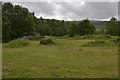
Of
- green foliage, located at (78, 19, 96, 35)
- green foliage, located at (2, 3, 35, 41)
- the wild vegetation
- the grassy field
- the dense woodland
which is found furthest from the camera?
green foliage, located at (78, 19, 96, 35)

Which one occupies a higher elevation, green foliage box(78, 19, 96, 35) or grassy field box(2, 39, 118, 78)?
green foliage box(78, 19, 96, 35)

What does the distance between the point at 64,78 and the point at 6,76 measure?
3.46 m

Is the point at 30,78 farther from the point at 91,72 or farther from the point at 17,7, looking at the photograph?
the point at 17,7

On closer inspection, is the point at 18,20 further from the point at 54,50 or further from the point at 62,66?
the point at 62,66

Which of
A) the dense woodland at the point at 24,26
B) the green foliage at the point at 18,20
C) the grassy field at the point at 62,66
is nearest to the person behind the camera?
the grassy field at the point at 62,66

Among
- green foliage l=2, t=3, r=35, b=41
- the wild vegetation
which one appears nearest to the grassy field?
the wild vegetation

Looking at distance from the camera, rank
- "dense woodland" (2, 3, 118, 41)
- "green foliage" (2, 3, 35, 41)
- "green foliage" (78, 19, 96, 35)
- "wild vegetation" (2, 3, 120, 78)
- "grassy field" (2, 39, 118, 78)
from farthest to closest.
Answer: "green foliage" (78, 19, 96, 35) < "green foliage" (2, 3, 35, 41) < "dense woodland" (2, 3, 118, 41) < "wild vegetation" (2, 3, 120, 78) < "grassy field" (2, 39, 118, 78)

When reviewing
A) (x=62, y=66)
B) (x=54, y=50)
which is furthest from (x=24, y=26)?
(x=62, y=66)

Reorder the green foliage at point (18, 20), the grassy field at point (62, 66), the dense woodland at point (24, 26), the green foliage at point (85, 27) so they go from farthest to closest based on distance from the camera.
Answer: the green foliage at point (85, 27), the green foliage at point (18, 20), the dense woodland at point (24, 26), the grassy field at point (62, 66)

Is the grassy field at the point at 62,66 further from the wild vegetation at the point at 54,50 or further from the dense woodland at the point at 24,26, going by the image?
the dense woodland at the point at 24,26

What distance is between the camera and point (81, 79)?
6.22 metres

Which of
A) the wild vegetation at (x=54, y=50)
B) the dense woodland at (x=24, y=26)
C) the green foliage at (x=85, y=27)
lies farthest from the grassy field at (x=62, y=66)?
the green foliage at (x=85, y=27)

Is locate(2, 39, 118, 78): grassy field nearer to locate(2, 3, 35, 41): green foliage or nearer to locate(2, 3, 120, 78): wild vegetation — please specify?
locate(2, 3, 120, 78): wild vegetation

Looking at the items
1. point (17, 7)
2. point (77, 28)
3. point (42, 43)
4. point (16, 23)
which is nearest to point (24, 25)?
point (16, 23)
